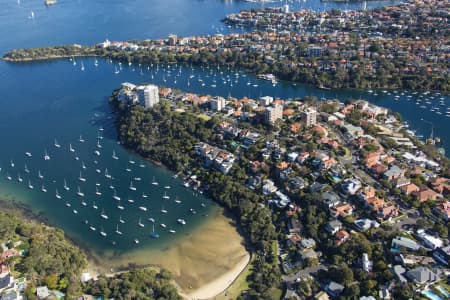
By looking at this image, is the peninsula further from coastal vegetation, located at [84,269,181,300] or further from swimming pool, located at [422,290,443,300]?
coastal vegetation, located at [84,269,181,300]

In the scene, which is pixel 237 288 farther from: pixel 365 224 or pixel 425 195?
pixel 425 195

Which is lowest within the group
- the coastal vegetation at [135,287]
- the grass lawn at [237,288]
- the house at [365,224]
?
the grass lawn at [237,288]

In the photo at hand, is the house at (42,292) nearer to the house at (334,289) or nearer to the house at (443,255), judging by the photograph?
the house at (334,289)

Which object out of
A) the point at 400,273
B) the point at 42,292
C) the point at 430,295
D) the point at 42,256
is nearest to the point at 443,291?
the point at 430,295

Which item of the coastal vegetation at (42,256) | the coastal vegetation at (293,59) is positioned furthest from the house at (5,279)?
the coastal vegetation at (293,59)

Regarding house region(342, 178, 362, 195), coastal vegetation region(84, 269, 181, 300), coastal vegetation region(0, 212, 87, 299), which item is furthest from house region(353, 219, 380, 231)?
coastal vegetation region(0, 212, 87, 299)

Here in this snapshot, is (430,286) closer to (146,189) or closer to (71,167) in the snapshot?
(146,189)
